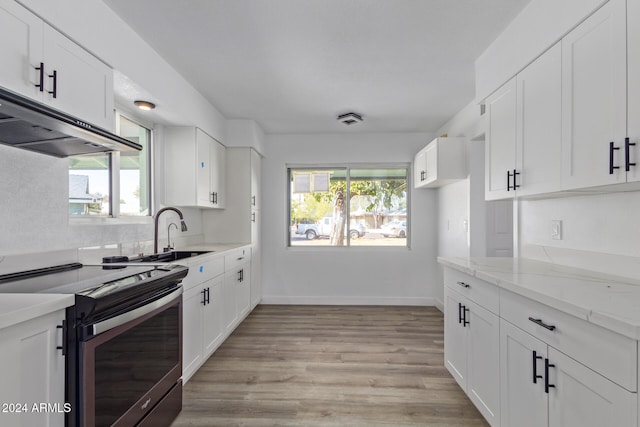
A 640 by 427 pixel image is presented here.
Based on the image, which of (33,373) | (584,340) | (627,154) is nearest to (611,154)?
(627,154)

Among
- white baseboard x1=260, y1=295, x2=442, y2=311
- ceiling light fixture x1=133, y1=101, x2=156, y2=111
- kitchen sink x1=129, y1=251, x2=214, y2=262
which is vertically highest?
ceiling light fixture x1=133, y1=101, x2=156, y2=111

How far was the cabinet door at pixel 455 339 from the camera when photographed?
218 cm

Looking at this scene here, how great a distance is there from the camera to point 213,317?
2.96 m

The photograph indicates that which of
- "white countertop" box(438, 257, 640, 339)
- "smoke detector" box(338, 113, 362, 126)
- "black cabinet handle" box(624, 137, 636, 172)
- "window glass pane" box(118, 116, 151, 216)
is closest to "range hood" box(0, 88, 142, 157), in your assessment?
"window glass pane" box(118, 116, 151, 216)

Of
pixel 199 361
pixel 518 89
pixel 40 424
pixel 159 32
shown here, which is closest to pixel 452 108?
pixel 518 89

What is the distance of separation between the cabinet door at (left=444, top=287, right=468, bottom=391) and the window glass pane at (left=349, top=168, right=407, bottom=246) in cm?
240

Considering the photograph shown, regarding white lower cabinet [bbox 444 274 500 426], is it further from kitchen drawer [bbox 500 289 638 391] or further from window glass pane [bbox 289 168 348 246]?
window glass pane [bbox 289 168 348 246]

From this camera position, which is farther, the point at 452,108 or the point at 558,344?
the point at 452,108

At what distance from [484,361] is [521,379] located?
1.27ft

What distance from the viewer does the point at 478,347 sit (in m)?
1.96

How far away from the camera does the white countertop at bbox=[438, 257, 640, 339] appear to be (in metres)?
1.01

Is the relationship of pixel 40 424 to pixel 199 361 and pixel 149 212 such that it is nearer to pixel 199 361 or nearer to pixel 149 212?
pixel 199 361

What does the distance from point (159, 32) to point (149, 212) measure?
160 cm

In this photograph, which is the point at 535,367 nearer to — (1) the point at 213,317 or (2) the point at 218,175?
(1) the point at 213,317
